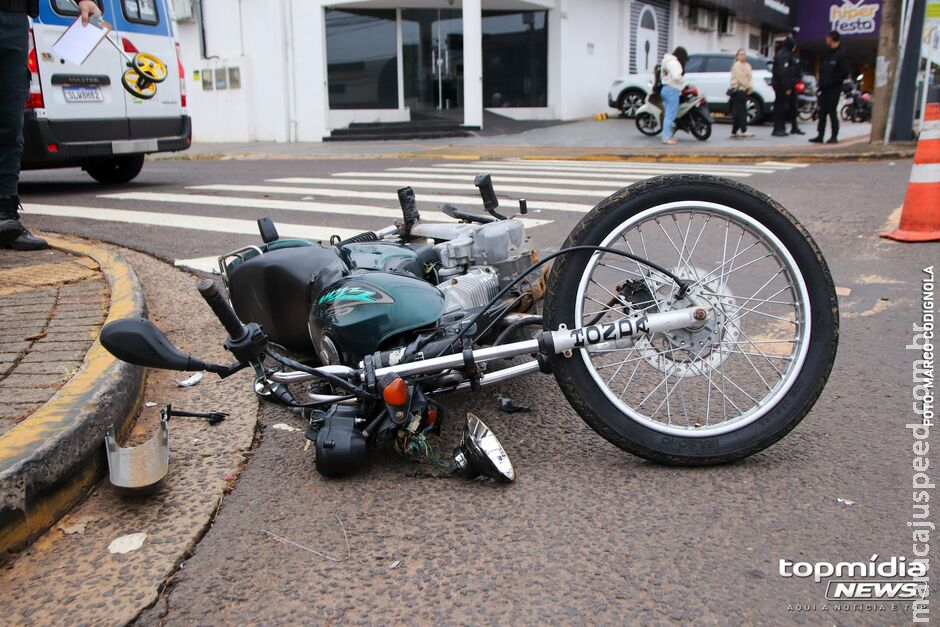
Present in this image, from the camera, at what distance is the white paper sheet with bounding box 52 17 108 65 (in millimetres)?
5293

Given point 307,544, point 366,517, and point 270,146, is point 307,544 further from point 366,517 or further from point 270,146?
point 270,146

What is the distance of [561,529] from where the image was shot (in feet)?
6.95

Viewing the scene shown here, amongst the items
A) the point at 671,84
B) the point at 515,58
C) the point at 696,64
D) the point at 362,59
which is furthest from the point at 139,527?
the point at 515,58

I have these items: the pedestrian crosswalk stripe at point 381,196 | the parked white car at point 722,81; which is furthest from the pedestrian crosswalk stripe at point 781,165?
the parked white car at point 722,81

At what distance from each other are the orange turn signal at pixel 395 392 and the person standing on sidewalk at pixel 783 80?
52.5 feet

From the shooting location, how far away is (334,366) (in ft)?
8.04

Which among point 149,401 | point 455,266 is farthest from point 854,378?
point 149,401

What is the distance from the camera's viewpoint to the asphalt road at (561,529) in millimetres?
1821

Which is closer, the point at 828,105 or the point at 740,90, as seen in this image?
the point at 828,105

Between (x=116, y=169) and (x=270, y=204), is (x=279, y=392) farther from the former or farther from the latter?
(x=116, y=169)

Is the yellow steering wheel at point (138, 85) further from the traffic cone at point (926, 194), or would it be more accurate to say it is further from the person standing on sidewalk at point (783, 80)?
the person standing on sidewalk at point (783, 80)

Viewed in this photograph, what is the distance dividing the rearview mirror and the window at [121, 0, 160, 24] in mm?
7886

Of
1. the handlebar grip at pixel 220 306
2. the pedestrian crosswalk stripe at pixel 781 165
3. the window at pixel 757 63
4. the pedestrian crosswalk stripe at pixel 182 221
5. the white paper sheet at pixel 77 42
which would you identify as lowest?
the pedestrian crosswalk stripe at pixel 182 221

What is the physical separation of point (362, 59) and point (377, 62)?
0.42 meters
